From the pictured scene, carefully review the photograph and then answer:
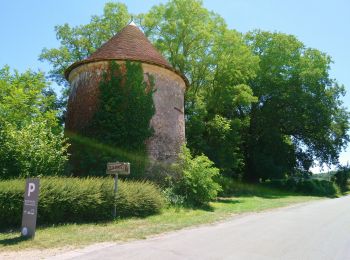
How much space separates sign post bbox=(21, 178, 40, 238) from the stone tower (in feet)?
27.2

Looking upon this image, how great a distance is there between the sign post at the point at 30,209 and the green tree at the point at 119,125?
6.99 metres

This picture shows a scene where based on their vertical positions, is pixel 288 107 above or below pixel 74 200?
above

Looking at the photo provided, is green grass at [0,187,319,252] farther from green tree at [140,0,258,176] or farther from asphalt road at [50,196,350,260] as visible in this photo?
green tree at [140,0,258,176]

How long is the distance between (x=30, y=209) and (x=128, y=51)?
10769 mm

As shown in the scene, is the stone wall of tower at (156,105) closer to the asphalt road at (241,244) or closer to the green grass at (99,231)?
the green grass at (99,231)

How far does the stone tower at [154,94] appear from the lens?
17406mm

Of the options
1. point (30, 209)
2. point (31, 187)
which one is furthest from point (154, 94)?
point (30, 209)

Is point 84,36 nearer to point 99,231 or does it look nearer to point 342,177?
point 99,231

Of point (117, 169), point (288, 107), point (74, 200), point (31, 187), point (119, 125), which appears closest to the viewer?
point (31, 187)

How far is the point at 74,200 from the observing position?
11.1 metres

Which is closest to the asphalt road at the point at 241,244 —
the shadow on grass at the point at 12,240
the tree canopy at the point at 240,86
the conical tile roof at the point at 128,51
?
the shadow on grass at the point at 12,240

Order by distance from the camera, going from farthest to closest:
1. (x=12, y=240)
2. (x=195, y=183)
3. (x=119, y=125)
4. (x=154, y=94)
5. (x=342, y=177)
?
(x=342, y=177), (x=154, y=94), (x=195, y=183), (x=119, y=125), (x=12, y=240)

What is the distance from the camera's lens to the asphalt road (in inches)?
290

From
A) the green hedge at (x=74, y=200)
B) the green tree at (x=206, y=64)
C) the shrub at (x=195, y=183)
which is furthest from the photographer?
the green tree at (x=206, y=64)
